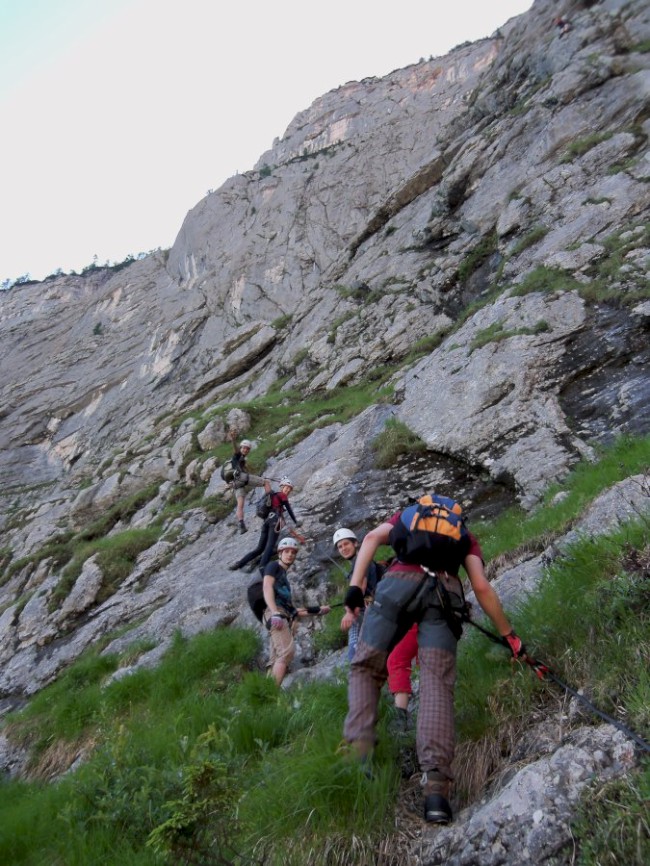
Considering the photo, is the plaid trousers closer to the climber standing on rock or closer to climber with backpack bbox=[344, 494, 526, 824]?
climber with backpack bbox=[344, 494, 526, 824]

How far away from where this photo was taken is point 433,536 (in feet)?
12.8

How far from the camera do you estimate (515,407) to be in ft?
34.2

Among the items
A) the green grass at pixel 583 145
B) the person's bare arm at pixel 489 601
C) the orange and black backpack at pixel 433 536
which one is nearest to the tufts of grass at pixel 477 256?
the green grass at pixel 583 145

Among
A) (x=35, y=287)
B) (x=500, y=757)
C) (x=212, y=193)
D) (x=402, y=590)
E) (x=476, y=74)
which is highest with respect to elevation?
(x=35, y=287)

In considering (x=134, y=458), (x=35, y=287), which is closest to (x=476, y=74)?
(x=134, y=458)

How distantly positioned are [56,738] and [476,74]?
6455 centimetres

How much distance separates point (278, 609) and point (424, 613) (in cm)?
382

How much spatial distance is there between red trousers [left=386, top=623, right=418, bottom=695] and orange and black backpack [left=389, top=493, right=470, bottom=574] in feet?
2.70

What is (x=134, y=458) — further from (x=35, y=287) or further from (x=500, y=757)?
(x=35, y=287)

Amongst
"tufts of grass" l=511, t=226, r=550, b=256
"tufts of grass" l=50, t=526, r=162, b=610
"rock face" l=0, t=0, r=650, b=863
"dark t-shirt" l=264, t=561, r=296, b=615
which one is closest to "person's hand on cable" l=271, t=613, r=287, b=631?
"dark t-shirt" l=264, t=561, r=296, b=615

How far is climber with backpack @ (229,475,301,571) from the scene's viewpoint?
1010 cm

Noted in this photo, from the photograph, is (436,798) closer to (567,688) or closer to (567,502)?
(567,688)

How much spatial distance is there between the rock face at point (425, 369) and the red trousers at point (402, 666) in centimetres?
115

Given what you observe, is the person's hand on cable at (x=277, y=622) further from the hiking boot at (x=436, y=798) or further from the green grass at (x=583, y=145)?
the green grass at (x=583, y=145)
